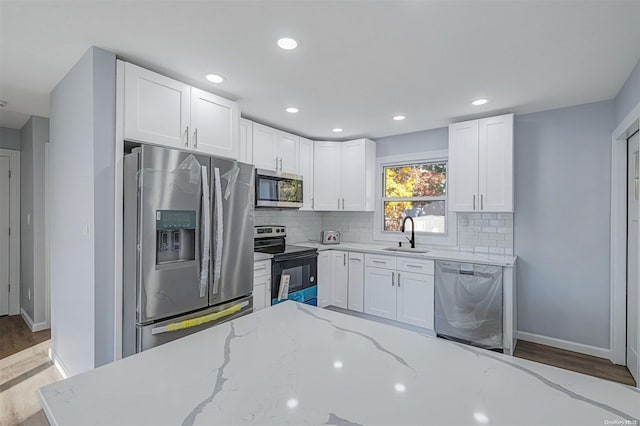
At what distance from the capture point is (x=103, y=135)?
2129mm

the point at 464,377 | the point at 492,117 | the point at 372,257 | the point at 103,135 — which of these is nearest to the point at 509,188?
the point at 492,117

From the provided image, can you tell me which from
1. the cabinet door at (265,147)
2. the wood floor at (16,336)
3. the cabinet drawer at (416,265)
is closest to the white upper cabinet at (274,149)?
the cabinet door at (265,147)

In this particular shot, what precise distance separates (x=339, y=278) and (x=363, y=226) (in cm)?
93

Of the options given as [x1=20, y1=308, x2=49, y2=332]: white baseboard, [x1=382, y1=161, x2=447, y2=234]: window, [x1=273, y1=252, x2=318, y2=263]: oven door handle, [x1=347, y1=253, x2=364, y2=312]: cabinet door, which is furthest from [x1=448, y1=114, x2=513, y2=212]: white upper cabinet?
[x1=20, y1=308, x2=49, y2=332]: white baseboard

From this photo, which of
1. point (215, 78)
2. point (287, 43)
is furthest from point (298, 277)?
point (287, 43)

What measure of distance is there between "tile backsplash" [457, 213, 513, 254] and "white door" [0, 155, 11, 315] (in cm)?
572

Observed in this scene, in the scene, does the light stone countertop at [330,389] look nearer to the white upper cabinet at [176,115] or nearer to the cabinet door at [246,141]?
the white upper cabinet at [176,115]

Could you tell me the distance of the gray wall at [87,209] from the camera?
2.11 m

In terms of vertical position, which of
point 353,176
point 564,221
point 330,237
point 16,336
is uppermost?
point 353,176

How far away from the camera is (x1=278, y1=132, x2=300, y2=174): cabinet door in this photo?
3.91 m

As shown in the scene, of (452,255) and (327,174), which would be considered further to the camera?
(327,174)

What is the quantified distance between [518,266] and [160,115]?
376 cm

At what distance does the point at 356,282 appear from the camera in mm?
4031

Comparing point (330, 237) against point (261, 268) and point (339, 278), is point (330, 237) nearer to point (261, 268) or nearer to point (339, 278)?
point (339, 278)
